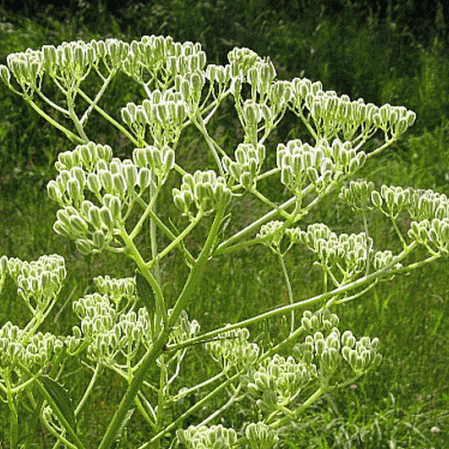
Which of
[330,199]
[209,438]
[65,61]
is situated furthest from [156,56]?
[330,199]

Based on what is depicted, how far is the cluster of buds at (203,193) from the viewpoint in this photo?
1.77 m

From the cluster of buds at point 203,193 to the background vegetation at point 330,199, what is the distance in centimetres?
65

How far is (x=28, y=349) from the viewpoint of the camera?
7.55ft

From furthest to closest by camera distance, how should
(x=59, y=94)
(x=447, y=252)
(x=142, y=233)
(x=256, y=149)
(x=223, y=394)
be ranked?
(x=59, y=94) < (x=142, y=233) < (x=223, y=394) < (x=447, y=252) < (x=256, y=149)

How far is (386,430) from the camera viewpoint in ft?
13.0

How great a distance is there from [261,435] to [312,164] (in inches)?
26.3

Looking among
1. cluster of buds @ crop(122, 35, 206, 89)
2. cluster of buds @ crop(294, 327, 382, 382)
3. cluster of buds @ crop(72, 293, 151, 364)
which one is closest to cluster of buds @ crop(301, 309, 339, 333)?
cluster of buds @ crop(294, 327, 382, 382)

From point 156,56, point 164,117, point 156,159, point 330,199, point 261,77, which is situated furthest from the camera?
point 330,199

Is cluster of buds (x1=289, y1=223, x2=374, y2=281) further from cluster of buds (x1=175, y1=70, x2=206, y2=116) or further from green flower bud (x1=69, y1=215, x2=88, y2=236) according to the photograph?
green flower bud (x1=69, y1=215, x2=88, y2=236)

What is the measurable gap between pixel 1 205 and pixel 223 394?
2714 millimetres

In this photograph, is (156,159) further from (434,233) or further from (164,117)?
(434,233)

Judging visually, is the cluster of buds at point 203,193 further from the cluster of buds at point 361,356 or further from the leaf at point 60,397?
the cluster of buds at point 361,356

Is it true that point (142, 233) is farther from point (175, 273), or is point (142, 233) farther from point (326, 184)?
point (326, 184)


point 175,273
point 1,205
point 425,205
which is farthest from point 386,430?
point 1,205
